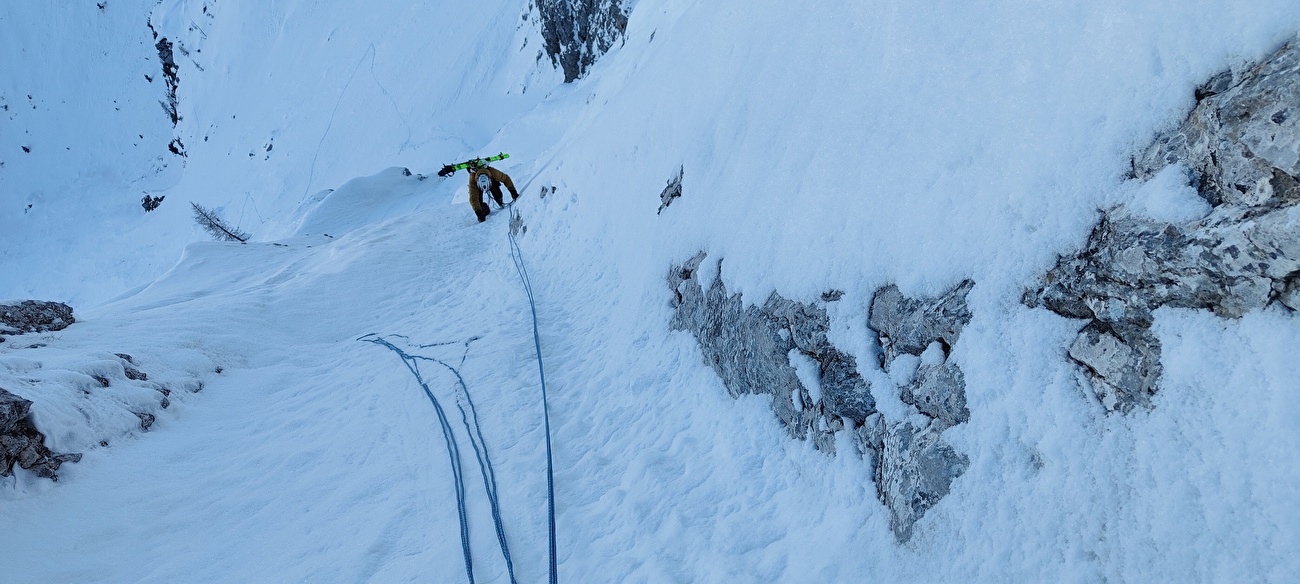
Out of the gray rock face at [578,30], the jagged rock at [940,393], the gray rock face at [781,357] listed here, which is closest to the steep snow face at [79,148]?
the gray rock face at [578,30]

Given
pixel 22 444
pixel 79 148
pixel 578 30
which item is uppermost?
pixel 79 148

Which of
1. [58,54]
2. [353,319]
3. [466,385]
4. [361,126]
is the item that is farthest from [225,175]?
[466,385]

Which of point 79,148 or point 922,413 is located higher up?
point 79,148

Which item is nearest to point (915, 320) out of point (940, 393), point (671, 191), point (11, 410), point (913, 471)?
point (940, 393)

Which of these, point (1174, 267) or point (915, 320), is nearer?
point (1174, 267)

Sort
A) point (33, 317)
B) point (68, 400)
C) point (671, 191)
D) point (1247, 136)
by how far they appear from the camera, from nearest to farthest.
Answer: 1. point (1247, 136)
2. point (68, 400)
3. point (671, 191)
4. point (33, 317)

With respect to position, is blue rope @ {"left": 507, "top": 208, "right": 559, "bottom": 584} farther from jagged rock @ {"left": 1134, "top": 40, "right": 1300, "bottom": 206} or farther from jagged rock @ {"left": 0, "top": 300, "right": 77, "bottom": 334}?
jagged rock @ {"left": 0, "top": 300, "right": 77, "bottom": 334}

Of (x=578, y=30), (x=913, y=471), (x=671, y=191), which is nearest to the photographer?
(x=913, y=471)

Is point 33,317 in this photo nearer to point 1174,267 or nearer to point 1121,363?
point 1121,363

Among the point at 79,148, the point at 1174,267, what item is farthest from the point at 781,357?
the point at 79,148
